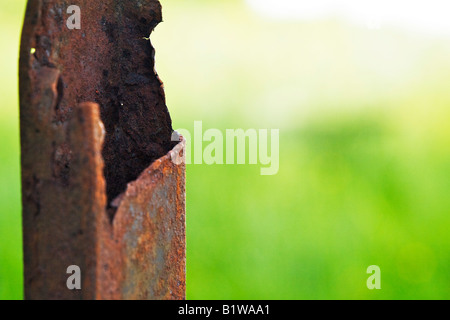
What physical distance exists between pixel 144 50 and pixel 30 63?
428 millimetres

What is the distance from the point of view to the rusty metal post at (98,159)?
1120 millimetres

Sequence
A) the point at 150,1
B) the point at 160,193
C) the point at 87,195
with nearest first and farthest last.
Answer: the point at 87,195 → the point at 160,193 → the point at 150,1

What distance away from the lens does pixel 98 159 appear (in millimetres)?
1102

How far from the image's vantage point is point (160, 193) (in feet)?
4.36

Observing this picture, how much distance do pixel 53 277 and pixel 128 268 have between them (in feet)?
0.49

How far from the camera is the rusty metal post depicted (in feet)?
3.67

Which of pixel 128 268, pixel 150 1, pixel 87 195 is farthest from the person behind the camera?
pixel 150 1

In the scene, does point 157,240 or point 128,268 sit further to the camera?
point 157,240

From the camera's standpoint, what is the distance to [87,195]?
3.62 feet

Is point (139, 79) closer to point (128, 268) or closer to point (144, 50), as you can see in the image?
point (144, 50)

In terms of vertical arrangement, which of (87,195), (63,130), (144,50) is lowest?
(87,195)

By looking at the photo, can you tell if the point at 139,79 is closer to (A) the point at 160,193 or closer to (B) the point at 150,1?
(B) the point at 150,1
